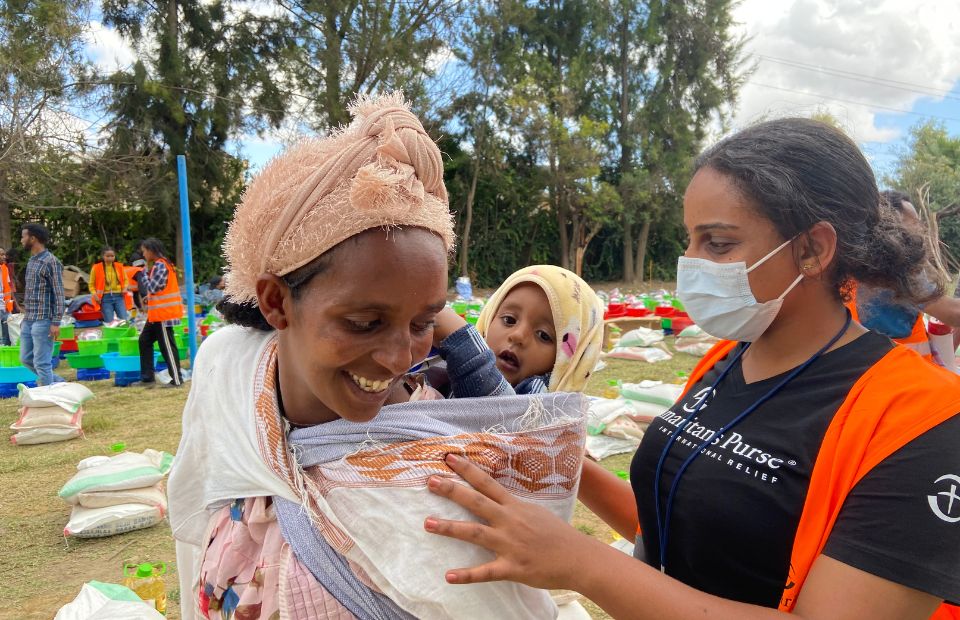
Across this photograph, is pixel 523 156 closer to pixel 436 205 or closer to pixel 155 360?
pixel 155 360

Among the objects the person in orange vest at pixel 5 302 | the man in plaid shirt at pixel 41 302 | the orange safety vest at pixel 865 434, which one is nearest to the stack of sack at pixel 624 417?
the orange safety vest at pixel 865 434

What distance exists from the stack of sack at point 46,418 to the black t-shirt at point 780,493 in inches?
240

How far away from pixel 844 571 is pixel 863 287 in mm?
781

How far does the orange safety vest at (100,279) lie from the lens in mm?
11234

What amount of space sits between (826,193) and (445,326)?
36.8 inches

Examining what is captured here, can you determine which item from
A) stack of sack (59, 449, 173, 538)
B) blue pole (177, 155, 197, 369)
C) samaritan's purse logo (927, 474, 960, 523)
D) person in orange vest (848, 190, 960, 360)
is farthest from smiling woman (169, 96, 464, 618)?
blue pole (177, 155, 197, 369)

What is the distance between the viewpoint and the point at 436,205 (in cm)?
115

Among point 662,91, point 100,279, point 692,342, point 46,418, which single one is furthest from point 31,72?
point 662,91

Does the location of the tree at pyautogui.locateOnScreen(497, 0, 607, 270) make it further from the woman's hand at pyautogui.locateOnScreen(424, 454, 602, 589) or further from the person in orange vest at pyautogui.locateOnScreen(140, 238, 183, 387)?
the woman's hand at pyautogui.locateOnScreen(424, 454, 602, 589)

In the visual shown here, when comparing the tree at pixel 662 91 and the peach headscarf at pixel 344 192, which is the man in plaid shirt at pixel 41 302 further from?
the tree at pixel 662 91

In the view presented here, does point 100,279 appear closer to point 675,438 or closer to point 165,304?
point 165,304

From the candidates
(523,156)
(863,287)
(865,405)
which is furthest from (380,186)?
(523,156)

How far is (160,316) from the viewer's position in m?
7.88

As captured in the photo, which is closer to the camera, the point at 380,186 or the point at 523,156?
the point at 380,186
